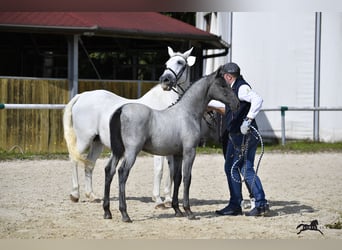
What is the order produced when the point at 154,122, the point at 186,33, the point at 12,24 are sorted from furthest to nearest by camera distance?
1. the point at 186,33
2. the point at 12,24
3. the point at 154,122

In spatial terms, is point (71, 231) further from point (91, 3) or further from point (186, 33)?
point (186, 33)

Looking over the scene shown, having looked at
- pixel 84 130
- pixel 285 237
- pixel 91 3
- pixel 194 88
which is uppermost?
pixel 91 3

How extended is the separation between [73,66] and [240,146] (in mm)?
7740

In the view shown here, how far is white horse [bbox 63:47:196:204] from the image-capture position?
866 centimetres

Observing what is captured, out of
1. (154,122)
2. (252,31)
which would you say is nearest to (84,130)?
(154,122)

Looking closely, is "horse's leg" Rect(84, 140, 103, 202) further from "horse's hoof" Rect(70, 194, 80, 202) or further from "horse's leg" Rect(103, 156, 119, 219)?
"horse's leg" Rect(103, 156, 119, 219)

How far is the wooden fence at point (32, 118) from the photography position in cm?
1420

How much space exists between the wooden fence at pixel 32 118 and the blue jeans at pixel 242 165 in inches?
275

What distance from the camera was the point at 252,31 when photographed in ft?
57.9

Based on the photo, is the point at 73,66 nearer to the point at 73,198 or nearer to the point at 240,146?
the point at 73,198

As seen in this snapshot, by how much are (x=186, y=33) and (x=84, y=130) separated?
25.7 feet

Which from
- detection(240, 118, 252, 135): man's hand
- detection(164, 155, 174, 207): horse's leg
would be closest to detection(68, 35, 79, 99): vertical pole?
detection(164, 155, 174, 207): horse's leg

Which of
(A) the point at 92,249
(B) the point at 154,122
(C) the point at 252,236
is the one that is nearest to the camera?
(A) the point at 92,249

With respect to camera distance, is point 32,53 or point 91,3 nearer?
point 91,3
